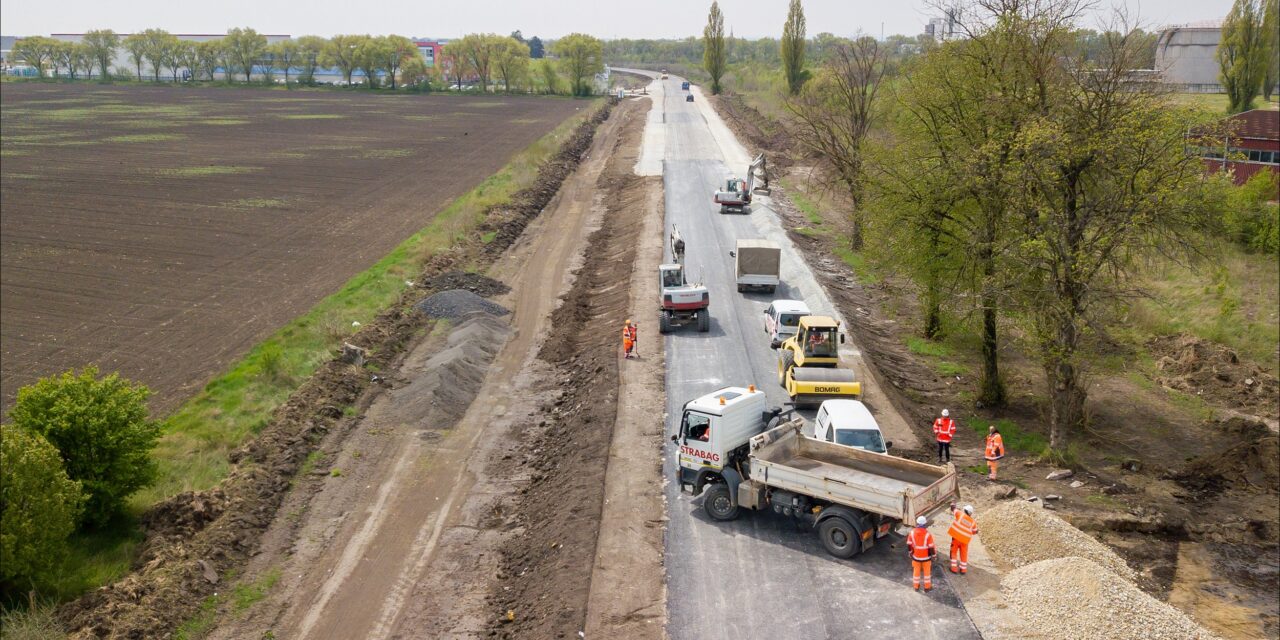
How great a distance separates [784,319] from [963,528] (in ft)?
50.3

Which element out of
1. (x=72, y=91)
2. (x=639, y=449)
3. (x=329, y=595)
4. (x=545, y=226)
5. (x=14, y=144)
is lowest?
(x=329, y=595)

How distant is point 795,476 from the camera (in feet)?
64.5

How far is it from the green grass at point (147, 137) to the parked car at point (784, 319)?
93.7 metres

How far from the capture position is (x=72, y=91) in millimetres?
186500

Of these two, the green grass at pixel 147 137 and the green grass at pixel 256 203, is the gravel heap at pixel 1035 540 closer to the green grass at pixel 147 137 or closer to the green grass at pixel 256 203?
the green grass at pixel 256 203

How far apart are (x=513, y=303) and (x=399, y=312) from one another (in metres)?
5.36

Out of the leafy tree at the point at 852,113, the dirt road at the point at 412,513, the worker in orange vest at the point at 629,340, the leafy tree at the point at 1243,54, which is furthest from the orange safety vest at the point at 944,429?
the leafy tree at the point at 1243,54

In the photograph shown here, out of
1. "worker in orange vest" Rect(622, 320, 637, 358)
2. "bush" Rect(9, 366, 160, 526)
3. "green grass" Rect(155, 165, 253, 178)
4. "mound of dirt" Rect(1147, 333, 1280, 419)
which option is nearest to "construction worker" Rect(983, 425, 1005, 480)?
"worker in orange vest" Rect(622, 320, 637, 358)

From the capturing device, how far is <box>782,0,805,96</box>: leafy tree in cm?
11869

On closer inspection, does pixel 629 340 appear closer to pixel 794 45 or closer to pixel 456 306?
pixel 456 306

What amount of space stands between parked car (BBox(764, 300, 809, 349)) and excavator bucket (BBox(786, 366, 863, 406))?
480cm

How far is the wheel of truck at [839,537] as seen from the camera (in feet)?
62.5

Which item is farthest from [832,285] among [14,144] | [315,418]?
[14,144]

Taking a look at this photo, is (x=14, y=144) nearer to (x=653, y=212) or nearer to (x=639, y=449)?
(x=653, y=212)
